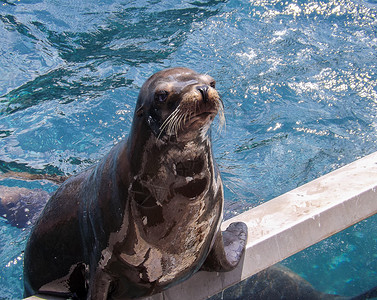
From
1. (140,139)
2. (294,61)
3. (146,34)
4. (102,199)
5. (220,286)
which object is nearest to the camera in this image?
(140,139)

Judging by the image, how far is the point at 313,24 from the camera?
27.6ft

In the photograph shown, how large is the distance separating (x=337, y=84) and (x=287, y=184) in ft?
7.11

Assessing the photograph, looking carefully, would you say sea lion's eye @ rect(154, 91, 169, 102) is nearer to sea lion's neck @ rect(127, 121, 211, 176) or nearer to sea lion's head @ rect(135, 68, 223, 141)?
sea lion's head @ rect(135, 68, 223, 141)

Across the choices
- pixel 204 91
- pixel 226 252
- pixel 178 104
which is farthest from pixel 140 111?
pixel 226 252

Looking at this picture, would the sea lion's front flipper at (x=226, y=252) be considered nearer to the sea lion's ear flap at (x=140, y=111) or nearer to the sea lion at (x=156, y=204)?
the sea lion at (x=156, y=204)

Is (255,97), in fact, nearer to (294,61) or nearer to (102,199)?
(294,61)

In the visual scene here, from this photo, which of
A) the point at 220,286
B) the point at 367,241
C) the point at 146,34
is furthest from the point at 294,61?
the point at 220,286

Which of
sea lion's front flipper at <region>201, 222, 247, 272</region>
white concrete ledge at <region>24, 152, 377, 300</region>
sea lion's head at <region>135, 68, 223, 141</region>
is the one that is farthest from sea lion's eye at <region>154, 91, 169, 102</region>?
white concrete ledge at <region>24, 152, 377, 300</region>

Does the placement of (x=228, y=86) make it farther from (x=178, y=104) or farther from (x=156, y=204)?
(x=178, y=104)

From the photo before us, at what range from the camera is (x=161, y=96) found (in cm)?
261

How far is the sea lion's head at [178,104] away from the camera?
7.95 feet

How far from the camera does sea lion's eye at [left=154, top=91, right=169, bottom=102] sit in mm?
2592

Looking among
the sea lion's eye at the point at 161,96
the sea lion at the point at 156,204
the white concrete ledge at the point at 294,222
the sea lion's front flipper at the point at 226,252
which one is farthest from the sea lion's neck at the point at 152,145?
the white concrete ledge at the point at 294,222

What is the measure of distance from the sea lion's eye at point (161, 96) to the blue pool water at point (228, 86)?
1.69 meters
